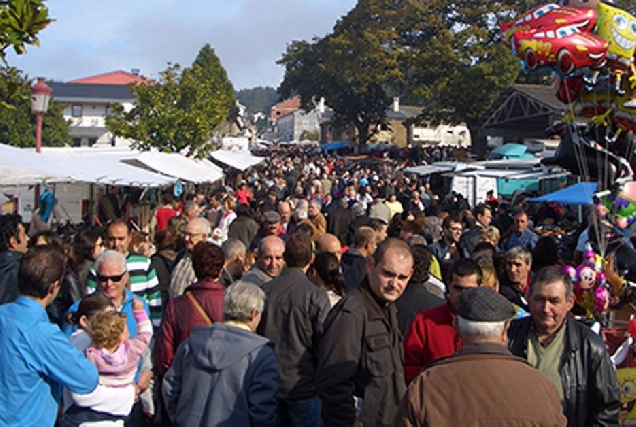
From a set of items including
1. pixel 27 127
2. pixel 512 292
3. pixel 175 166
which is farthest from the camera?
pixel 27 127

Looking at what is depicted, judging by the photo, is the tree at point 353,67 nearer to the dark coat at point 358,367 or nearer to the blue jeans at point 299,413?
the blue jeans at point 299,413

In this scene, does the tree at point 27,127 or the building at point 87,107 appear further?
the building at point 87,107

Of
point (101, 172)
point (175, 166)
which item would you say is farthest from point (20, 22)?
point (175, 166)

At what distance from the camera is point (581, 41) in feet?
23.0

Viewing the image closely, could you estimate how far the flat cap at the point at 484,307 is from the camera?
9.21 feet

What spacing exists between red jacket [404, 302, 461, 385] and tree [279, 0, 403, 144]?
136ft

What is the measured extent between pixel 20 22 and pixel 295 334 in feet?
8.87

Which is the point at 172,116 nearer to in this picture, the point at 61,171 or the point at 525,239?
the point at 61,171

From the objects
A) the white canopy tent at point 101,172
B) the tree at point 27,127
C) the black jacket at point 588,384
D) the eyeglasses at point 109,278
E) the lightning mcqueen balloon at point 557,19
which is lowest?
the black jacket at point 588,384

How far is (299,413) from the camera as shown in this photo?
442 centimetres

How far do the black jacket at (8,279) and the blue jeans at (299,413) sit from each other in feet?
7.27

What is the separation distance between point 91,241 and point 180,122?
66.6ft

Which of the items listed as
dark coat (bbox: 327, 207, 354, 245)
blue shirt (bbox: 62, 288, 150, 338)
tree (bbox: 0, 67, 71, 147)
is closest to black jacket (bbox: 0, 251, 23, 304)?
blue shirt (bbox: 62, 288, 150, 338)

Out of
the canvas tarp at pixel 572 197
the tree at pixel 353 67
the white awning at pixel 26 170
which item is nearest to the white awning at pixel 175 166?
the white awning at pixel 26 170
